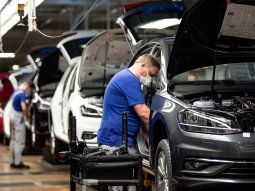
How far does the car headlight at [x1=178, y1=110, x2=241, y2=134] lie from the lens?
23.5ft

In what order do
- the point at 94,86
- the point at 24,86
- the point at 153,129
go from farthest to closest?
1. the point at 24,86
2. the point at 94,86
3. the point at 153,129

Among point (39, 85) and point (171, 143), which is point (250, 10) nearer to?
point (171, 143)

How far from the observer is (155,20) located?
11102 millimetres

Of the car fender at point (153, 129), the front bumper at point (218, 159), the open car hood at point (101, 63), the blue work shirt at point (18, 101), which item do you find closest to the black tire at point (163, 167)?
the car fender at point (153, 129)

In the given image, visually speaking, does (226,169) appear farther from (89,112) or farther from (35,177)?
(35,177)

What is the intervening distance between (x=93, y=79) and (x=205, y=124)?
17.8 feet

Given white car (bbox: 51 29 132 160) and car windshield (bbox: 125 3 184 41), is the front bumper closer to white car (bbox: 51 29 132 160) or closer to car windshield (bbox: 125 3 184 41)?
car windshield (bbox: 125 3 184 41)

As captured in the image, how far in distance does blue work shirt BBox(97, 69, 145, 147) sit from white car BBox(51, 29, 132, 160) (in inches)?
153

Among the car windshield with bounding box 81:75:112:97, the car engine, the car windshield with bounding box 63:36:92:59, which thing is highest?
the car windshield with bounding box 63:36:92:59

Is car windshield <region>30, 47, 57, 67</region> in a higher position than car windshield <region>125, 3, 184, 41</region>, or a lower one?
lower

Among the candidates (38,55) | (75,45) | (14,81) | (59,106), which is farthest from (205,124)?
(14,81)

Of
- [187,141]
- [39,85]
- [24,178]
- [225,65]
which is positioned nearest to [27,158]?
[39,85]

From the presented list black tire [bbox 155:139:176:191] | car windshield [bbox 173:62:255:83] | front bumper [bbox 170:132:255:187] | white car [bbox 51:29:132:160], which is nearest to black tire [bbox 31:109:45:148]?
white car [bbox 51:29:132:160]

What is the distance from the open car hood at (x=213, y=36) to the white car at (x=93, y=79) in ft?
9.76
